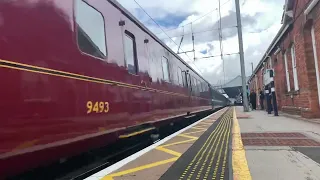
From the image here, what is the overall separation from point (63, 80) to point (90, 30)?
1234 millimetres

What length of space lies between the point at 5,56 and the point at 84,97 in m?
1.33

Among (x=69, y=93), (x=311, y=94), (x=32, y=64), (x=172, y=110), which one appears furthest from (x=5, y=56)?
(x=311, y=94)

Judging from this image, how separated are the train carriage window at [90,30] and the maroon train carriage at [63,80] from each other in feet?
0.04

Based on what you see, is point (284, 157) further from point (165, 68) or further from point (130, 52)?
point (165, 68)

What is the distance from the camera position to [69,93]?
3799 millimetres

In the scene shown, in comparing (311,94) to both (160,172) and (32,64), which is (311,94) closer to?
(160,172)

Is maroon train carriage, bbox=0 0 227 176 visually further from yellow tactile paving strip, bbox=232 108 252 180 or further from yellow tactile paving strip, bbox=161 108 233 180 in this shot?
yellow tactile paving strip, bbox=232 108 252 180

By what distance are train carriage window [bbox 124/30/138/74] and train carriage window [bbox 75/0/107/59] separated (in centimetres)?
102

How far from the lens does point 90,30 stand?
470 centimetres

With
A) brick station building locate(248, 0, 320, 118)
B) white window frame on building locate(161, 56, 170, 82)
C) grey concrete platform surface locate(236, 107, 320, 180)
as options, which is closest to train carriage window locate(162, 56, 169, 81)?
white window frame on building locate(161, 56, 170, 82)

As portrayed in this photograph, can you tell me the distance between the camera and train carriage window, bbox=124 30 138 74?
6.16 m

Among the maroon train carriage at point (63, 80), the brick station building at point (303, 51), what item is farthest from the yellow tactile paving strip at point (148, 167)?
the brick station building at point (303, 51)

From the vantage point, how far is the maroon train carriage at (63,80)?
298 cm

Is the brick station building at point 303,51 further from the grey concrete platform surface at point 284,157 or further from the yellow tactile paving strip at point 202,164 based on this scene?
the yellow tactile paving strip at point 202,164
